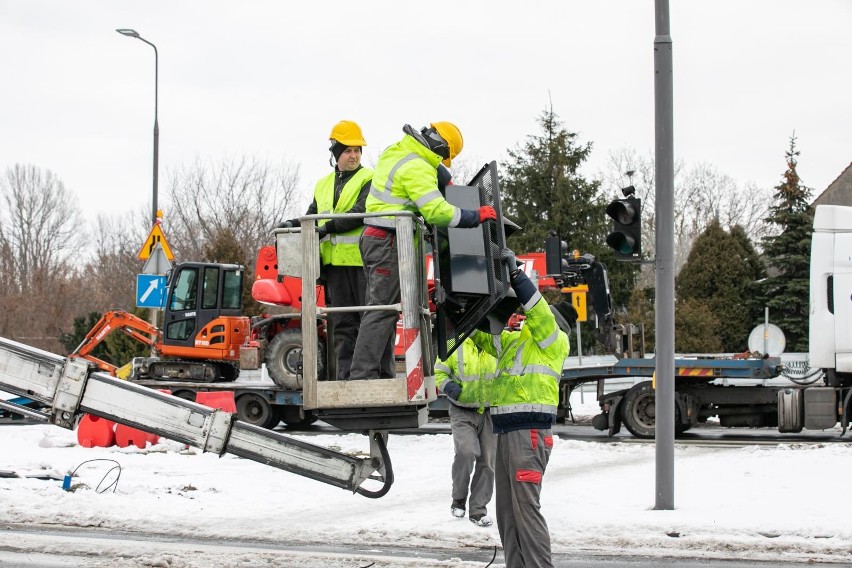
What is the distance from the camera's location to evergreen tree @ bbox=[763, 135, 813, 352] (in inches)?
1428

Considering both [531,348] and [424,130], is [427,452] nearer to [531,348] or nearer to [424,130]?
[531,348]

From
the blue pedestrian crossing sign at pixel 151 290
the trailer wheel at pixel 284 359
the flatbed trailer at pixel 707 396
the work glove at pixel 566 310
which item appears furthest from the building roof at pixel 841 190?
the work glove at pixel 566 310

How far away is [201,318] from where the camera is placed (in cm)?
2156

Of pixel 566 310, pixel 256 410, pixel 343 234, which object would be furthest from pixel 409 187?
pixel 256 410

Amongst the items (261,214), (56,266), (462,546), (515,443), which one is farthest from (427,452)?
(56,266)

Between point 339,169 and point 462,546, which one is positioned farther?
point 462,546

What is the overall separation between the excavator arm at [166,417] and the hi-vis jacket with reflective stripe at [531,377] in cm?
113

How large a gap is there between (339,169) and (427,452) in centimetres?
969

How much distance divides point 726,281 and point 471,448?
1118 inches

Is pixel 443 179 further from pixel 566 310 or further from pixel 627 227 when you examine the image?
pixel 627 227

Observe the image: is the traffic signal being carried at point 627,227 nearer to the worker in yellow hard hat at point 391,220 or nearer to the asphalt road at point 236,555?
the asphalt road at point 236,555

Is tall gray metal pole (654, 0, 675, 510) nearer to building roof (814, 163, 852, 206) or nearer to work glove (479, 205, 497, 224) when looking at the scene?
work glove (479, 205, 497, 224)

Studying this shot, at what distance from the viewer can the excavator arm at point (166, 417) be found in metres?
6.25

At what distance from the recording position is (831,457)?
1412 centimetres
